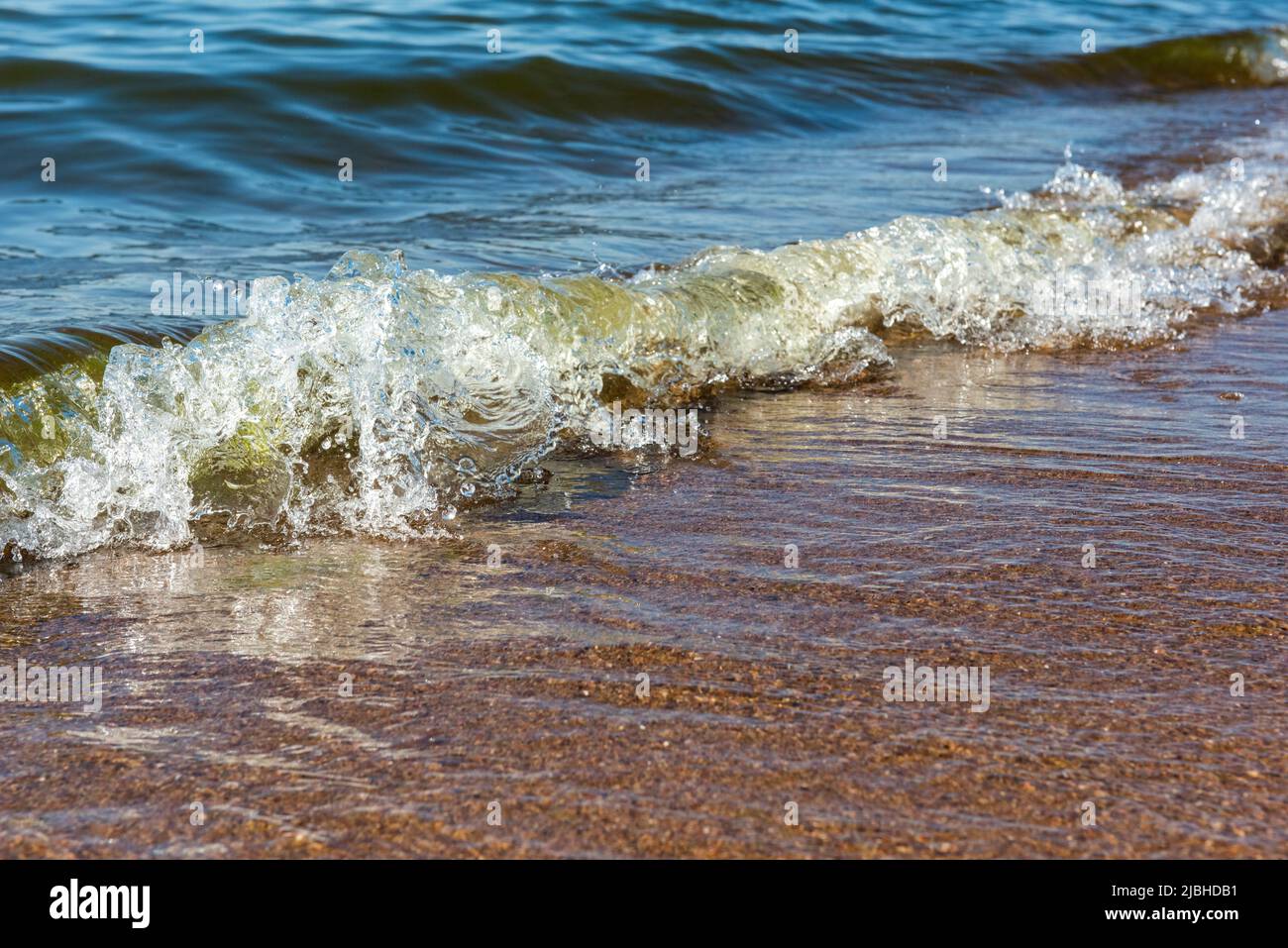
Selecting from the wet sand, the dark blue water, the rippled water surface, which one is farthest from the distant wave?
the wet sand

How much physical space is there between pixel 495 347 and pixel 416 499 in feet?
2.95

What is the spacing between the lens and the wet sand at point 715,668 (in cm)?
211

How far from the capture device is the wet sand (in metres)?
2.11

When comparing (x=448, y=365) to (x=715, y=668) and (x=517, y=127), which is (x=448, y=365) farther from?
(x=517, y=127)

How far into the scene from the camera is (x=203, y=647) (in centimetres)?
274

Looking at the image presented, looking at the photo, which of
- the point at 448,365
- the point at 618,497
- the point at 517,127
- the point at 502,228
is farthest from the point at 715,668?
the point at 517,127

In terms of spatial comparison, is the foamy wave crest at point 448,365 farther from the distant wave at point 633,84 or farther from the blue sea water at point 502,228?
the distant wave at point 633,84

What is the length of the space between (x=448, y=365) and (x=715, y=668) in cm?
191

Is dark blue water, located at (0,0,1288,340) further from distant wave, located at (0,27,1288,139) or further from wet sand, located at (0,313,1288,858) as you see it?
wet sand, located at (0,313,1288,858)

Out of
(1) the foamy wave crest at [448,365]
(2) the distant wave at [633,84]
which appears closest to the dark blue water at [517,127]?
(2) the distant wave at [633,84]

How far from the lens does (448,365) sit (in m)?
4.22

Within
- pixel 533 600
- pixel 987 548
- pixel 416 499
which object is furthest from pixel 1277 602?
pixel 416 499

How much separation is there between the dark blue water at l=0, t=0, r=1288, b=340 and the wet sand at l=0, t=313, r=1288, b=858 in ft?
6.25
